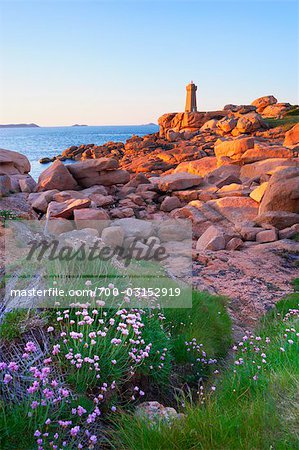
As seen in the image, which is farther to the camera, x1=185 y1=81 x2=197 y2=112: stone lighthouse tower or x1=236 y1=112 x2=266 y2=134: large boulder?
x1=185 y1=81 x2=197 y2=112: stone lighthouse tower

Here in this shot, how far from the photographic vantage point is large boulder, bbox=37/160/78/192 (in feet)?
53.5

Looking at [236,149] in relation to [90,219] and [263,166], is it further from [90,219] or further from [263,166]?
[90,219]

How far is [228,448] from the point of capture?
3246 mm

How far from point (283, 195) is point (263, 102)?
5530 cm

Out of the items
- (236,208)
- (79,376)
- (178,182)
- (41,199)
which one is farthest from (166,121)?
(79,376)

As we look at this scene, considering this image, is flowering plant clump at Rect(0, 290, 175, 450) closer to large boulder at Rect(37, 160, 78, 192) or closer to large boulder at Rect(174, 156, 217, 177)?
large boulder at Rect(37, 160, 78, 192)

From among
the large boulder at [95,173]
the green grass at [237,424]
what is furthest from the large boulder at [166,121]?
the green grass at [237,424]

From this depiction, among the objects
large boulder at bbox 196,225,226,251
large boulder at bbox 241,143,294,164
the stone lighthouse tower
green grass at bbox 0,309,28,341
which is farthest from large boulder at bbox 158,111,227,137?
green grass at bbox 0,309,28,341

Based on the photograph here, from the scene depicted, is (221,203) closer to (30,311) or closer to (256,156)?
(256,156)

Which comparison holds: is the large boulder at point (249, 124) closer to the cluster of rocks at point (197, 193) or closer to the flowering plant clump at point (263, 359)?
the cluster of rocks at point (197, 193)

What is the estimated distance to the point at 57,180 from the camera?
16484 mm

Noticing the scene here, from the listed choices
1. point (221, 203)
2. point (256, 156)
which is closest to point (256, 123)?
point (256, 156)

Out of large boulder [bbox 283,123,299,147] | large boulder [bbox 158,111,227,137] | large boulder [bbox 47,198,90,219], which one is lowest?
large boulder [bbox 47,198,90,219]

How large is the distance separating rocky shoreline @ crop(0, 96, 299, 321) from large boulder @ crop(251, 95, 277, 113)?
41.2 metres
